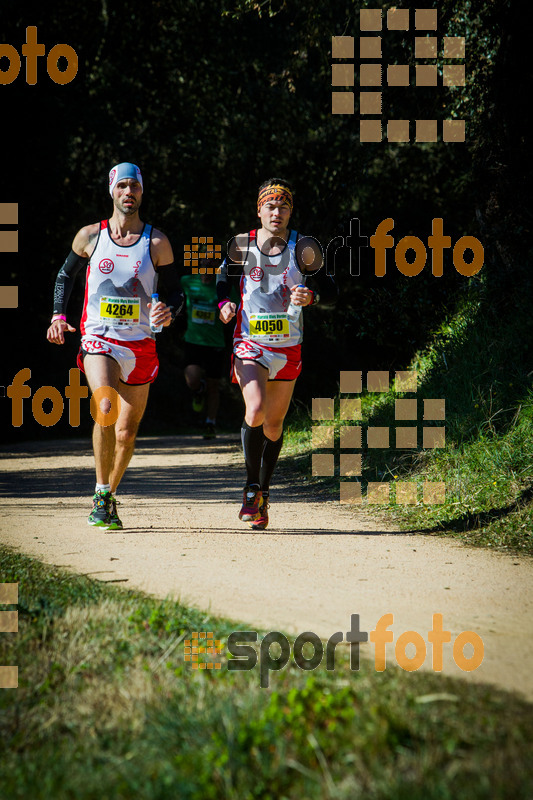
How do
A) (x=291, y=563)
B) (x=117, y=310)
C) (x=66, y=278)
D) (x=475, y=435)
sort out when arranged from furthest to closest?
(x=475, y=435)
(x=66, y=278)
(x=117, y=310)
(x=291, y=563)

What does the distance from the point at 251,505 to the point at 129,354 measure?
1.34m

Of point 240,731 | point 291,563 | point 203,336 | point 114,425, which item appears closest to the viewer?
point 240,731

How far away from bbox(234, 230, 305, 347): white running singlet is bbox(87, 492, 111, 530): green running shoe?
1.45 metres

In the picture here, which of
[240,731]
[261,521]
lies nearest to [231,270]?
[261,521]

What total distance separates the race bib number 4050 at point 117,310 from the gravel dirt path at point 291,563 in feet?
4.67

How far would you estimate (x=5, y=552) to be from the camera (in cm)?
500

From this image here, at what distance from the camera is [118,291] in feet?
19.9

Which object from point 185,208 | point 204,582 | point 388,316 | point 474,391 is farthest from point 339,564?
point 185,208

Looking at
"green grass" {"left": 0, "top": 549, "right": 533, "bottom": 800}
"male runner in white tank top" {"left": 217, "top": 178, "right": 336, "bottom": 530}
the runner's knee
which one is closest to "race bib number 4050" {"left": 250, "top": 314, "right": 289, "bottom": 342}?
"male runner in white tank top" {"left": 217, "top": 178, "right": 336, "bottom": 530}

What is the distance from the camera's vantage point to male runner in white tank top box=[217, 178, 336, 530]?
6.16m

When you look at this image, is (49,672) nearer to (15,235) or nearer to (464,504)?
(464,504)

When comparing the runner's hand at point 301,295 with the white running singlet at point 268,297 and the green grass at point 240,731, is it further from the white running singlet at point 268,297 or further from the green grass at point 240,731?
the green grass at point 240,731

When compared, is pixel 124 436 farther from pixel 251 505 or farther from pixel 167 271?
pixel 167 271

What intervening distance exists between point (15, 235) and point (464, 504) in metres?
11.7
